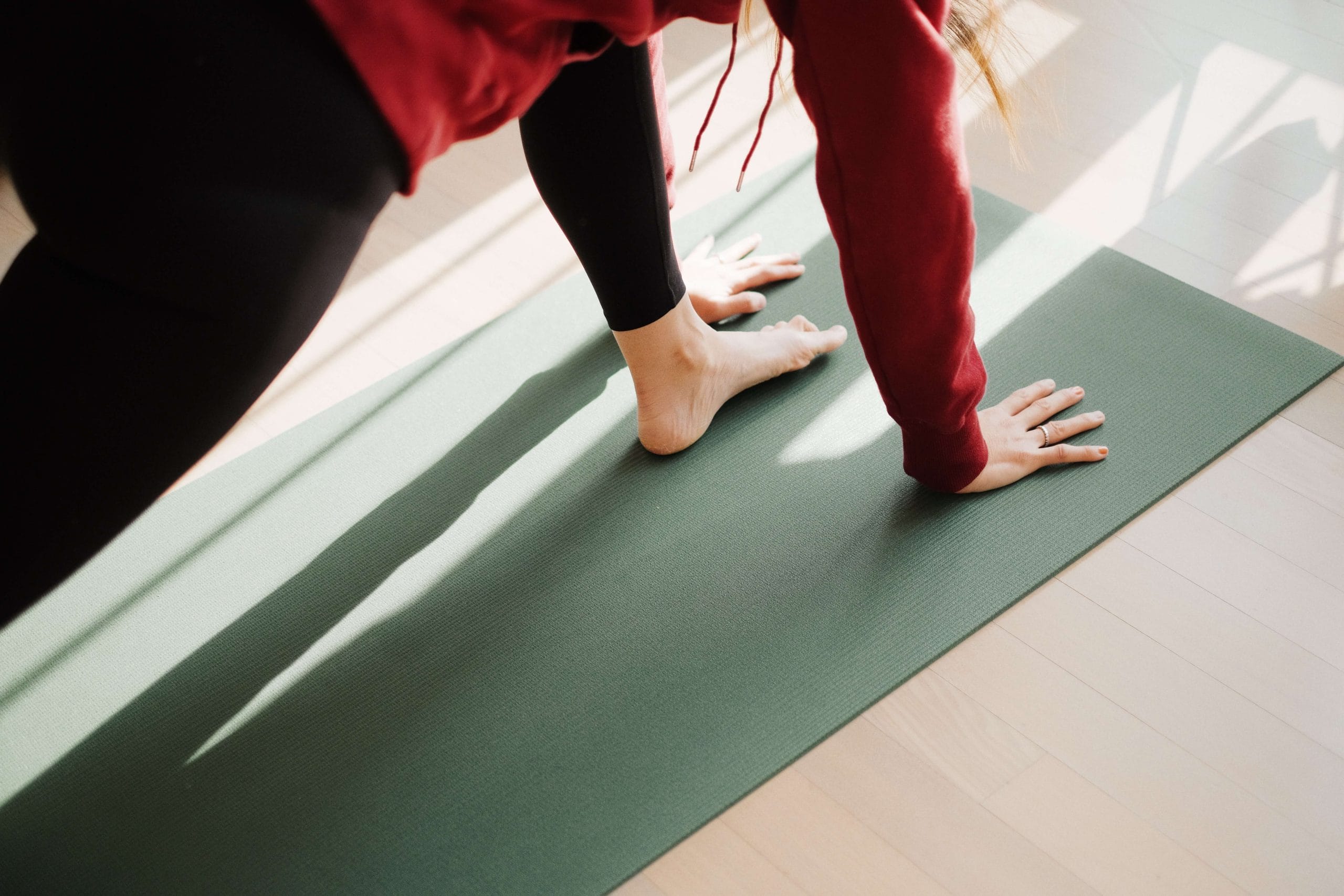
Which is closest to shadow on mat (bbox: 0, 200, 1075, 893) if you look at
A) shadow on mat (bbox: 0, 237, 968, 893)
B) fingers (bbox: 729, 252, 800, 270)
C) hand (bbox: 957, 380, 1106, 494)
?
shadow on mat (bbox: 0, 237, 968, 893)

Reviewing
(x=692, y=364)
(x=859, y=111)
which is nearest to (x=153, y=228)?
(x=859, y=111)

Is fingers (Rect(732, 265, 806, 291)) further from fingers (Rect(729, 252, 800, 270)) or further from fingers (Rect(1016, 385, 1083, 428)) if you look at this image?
fingers (Rect(1016, 385, 1083, 428))

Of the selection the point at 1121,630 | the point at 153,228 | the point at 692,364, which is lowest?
the point at 1121,630

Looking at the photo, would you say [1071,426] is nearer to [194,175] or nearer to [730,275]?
[730,275]

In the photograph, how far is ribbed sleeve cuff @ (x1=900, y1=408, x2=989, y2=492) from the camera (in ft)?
4.30

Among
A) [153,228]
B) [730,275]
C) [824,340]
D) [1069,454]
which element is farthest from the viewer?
[730,275]

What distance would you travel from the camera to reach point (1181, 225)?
1.90 m

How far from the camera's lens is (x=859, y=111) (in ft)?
3.06

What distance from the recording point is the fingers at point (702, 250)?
188 centimetres

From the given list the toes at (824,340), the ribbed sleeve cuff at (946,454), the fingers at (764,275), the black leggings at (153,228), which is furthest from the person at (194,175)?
the fingers at (764,275)

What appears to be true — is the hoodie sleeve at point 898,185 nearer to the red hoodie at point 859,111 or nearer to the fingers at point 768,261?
the red hoodie at point 859,111

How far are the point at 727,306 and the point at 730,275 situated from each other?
88 mm

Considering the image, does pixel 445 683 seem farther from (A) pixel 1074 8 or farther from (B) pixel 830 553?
(A) pixel 1074 8

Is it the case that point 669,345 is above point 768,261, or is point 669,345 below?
above
